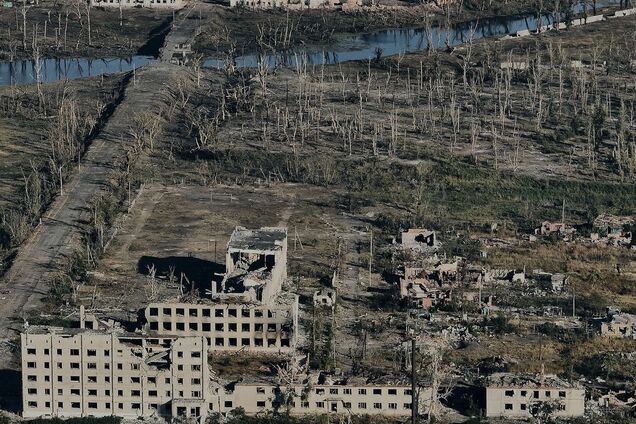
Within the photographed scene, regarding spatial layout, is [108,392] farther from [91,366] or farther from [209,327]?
[209,327]

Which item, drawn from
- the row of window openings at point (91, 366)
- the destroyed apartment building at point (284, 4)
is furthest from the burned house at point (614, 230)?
the destroyed apartment building at point (284, 4)

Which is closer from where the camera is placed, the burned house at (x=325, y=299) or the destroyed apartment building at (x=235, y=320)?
the destroyed apartment building at (x=235, y=320)


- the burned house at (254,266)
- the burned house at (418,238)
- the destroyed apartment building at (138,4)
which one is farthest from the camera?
the destroyed apartment building at (138,4)

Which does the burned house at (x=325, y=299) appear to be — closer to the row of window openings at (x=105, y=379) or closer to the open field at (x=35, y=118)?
the row of window openings at (x=105, y=379)

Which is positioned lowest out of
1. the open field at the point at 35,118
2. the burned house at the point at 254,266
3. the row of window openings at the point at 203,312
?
the row of window openings at the point at 203,312

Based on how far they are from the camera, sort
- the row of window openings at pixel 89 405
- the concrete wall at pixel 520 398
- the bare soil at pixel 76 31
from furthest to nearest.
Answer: the bare soil at pixel 76 31
the concrete wall at pixel 520 398
the row of window openings at pixel 89 405

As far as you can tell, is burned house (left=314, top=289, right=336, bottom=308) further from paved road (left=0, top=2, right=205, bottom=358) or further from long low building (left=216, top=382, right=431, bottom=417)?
long low building (left=216, top=382, right=431, bottom=417)

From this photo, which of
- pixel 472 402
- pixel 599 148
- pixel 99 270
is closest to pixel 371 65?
pixel 599 148

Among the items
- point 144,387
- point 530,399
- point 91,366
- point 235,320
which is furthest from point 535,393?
point 91,366

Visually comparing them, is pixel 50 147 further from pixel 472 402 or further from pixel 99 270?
pixel 472 402
